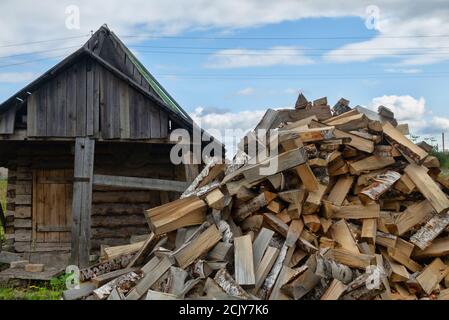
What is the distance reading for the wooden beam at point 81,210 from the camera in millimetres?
9758

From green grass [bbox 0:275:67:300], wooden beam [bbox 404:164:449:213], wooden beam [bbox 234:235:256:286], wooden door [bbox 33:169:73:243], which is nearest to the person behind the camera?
wooden beam [bbox 234:235:256:286]

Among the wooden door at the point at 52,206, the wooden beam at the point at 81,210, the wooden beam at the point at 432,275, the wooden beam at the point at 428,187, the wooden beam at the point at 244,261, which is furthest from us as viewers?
the wooden door at the point at 52,206

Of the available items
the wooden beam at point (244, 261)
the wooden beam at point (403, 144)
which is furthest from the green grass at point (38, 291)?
the wooden beam at point (403, 144)

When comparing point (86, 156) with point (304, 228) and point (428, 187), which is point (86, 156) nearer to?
point (304, 228)

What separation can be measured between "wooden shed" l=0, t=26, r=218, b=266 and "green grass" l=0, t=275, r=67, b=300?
66 cm

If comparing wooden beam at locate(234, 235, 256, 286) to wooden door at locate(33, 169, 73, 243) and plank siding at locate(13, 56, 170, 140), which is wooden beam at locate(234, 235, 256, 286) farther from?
wooden door at locate(33, 169, 73, 243)


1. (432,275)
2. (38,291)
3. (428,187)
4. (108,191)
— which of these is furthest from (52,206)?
(432,275)

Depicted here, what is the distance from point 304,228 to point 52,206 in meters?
6.48

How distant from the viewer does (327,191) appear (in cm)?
705

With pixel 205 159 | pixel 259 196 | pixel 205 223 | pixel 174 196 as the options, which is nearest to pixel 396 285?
pixel 259 196

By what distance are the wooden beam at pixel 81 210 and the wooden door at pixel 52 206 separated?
1620 mm

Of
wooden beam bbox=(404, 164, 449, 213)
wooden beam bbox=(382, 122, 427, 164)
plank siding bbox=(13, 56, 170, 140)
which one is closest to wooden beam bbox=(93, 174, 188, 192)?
plank siding bbox=(13, 56, 170, 140)

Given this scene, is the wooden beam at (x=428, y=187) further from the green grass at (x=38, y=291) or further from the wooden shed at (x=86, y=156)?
the green grass at (x=38, y=291)

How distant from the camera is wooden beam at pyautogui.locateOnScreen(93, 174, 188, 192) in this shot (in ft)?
32.2
